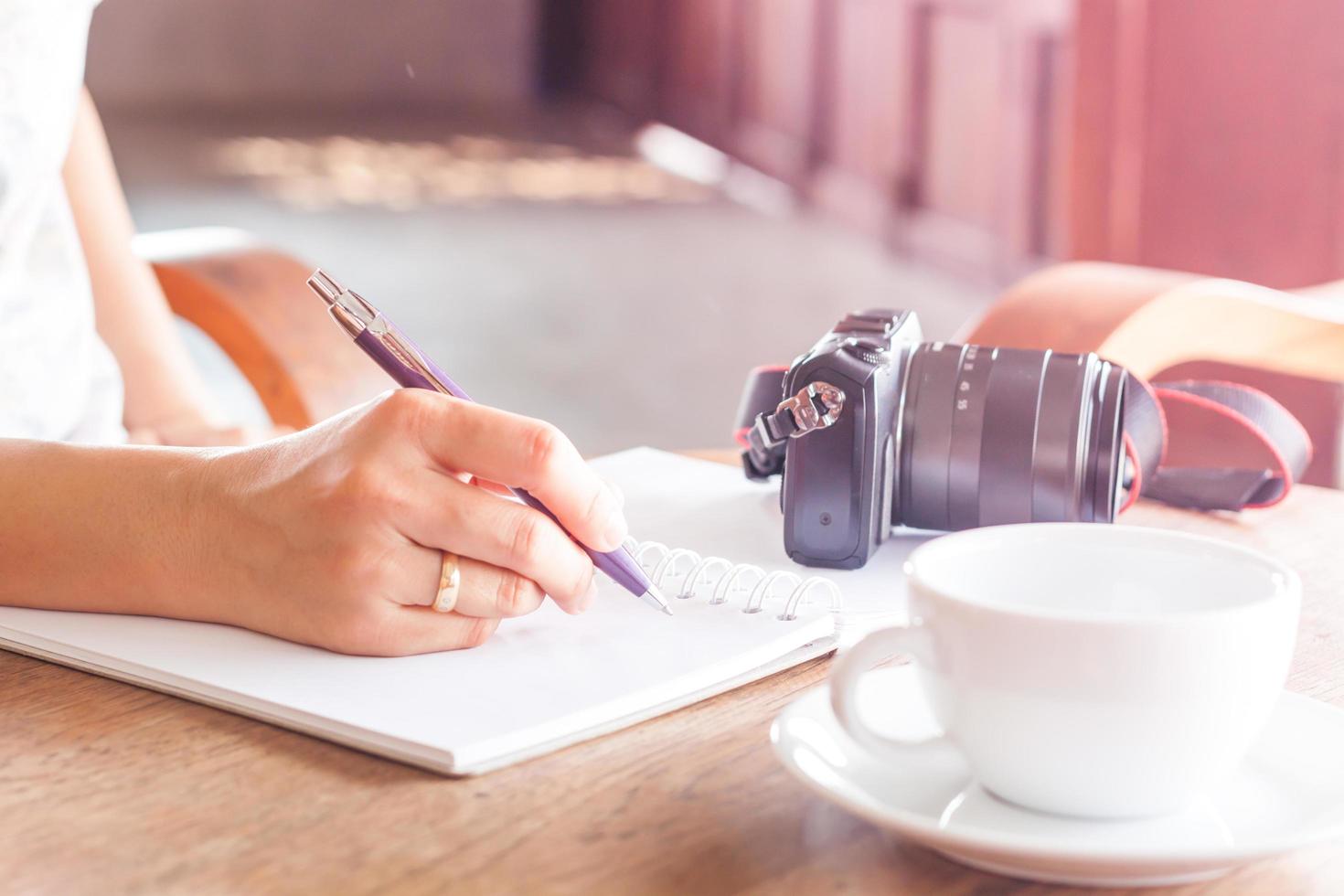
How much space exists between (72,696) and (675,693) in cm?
23

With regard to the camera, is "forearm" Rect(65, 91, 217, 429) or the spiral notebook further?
A: "forearm" Rect(65, 91, 217, 429)

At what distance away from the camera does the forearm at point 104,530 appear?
0.57m

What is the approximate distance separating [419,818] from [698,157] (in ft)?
19.9

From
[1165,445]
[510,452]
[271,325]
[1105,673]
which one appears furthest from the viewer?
[271,325]

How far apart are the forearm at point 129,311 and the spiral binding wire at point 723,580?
601 millimetres

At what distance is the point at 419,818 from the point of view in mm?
417

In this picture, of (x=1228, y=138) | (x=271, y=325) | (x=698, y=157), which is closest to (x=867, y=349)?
Answer: (x=271, y=325)

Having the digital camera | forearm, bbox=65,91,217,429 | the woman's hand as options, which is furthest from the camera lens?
forearm, bbox=65,91,217,429

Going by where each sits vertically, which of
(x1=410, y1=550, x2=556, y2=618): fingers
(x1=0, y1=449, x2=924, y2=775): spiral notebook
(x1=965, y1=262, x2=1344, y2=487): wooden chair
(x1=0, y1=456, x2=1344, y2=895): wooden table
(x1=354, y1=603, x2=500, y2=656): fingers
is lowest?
(x1=0, y1=456, x2=1344, y2=895): wooden table

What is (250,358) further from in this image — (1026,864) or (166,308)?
(1026,864)

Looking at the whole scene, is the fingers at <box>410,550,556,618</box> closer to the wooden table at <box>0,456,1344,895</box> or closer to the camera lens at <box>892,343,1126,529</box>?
the wooden table at <box>0,456,1344,895</box>

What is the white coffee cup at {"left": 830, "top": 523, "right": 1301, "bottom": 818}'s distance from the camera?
35 cm

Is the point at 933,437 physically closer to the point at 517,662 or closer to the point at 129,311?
the point at 517,662

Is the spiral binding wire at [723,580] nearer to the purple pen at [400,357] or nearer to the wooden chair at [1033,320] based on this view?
the purple pen at [400,357]
